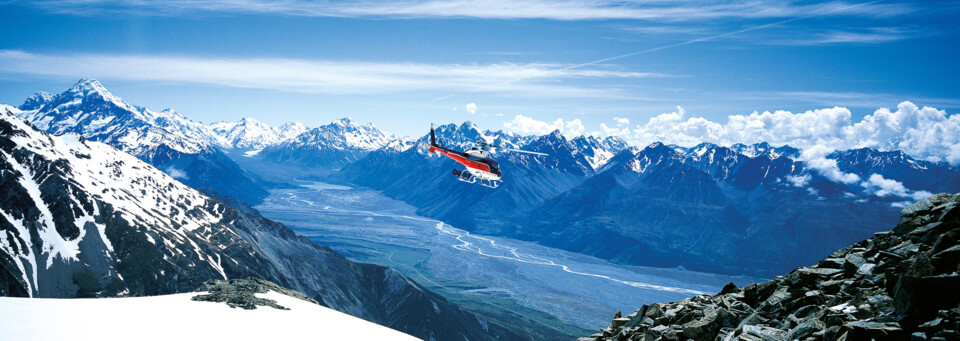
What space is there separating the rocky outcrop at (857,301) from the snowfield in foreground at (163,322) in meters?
20.9

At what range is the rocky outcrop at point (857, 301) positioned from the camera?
50.4 ft

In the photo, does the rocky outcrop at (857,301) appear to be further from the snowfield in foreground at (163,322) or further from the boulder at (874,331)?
the snowfield in foreground at (163,322)

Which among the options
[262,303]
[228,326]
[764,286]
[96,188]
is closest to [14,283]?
[96,188]

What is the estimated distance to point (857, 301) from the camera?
741 inches

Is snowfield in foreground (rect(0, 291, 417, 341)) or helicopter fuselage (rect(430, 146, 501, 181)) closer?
snowfield in foreground (rect(0, 291, 417, 341))

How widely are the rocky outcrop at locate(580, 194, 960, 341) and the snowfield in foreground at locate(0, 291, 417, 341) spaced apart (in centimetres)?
2085

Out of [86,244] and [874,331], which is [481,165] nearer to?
[874,331]

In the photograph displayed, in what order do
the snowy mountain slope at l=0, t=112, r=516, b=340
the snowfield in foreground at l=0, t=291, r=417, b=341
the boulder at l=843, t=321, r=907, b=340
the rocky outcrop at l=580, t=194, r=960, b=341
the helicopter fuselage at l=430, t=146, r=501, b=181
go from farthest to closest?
the snowy mountain slope at l=0, t=112, r=516, b=340
the helicopter fuselage at l=430, t=146, r=501, b=181
the snowfield in foreground at l=0, t=291, r=417, b=341
the rocky outcrop at l=580, t=194, r=960, b=341
the boulder at l=843, t=321, r=907, b=340

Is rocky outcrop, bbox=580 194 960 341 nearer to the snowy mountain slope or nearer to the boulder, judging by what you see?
the boulder

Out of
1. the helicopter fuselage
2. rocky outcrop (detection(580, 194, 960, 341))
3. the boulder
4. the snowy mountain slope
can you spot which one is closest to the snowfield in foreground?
rocky outcrop (detection(580, 194, 960, 341))

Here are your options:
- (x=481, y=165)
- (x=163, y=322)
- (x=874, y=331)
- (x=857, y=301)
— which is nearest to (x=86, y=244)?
(x=481, y=165)

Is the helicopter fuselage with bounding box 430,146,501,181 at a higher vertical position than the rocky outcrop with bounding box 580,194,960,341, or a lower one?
higher

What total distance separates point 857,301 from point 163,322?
35272 mm

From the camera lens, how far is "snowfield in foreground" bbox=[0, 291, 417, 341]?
23.6 metres
